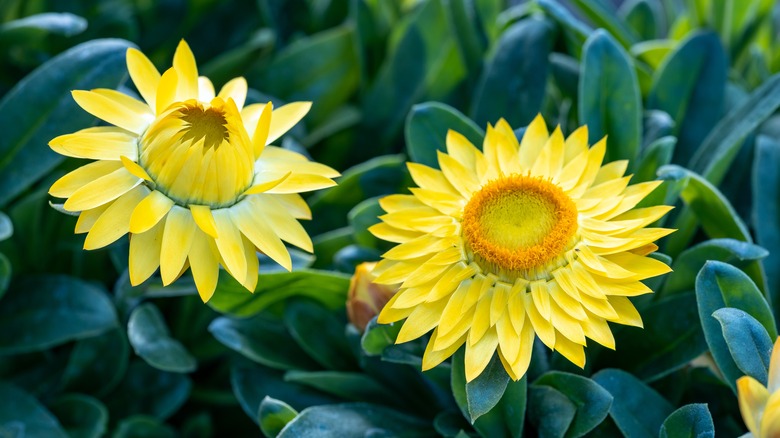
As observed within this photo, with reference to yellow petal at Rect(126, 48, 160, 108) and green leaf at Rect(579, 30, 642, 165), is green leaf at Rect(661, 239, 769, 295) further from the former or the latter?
yellow petal at Rect(126, 48, 160, 108)

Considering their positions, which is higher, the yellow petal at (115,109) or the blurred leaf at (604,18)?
the yellow petal at (115,109)

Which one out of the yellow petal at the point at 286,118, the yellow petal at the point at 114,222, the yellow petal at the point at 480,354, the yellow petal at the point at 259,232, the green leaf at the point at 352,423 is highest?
the yellow petal at the point at 114,222

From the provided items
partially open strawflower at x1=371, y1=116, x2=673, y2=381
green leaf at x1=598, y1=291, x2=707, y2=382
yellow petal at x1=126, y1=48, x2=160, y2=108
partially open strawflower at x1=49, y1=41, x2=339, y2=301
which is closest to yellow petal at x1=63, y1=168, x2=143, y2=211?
partially open strawflower at x1=49, y1=41, x2=339, y2=301

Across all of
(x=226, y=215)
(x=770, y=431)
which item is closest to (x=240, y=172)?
(x=226, y=215)

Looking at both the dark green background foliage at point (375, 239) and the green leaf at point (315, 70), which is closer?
the dark green background foliage at point (375, 239)

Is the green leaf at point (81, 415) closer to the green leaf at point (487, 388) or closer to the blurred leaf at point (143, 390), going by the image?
the blurred leaf at point (143, 390)

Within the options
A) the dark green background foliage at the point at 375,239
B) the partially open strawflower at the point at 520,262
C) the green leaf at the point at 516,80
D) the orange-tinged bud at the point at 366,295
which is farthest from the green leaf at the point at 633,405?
the green leaf at the point at 516,80
